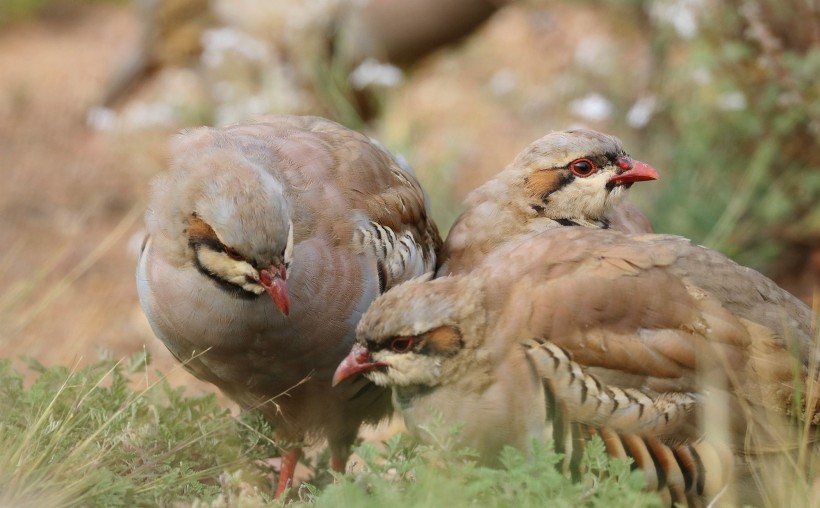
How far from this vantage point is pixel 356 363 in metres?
3.91

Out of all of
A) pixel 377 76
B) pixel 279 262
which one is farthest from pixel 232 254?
pixel 377 76

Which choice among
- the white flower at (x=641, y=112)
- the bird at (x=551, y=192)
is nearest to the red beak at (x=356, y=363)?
the bird at (x=551, y=192)

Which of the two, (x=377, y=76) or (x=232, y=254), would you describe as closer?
(x=232, y=254)

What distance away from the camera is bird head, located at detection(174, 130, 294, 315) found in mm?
3807

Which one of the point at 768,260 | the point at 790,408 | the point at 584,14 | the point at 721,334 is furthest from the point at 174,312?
the point at 584,14

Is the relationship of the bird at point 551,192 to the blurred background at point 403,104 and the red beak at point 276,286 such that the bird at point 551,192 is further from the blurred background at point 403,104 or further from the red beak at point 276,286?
the blurred background at point 403,104

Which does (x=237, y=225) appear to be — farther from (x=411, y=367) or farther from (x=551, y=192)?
(x=551, y=192)

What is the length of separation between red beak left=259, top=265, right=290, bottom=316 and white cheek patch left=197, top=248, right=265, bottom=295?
0.11 feet

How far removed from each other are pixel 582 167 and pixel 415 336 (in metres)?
1.27

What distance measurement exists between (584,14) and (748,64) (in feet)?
16.0

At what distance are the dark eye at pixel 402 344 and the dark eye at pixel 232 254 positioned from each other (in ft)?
1.98

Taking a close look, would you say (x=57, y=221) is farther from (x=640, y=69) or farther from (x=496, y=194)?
(x=496, y=194)

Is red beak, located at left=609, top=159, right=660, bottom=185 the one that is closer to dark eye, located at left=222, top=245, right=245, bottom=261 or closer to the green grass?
the green grass

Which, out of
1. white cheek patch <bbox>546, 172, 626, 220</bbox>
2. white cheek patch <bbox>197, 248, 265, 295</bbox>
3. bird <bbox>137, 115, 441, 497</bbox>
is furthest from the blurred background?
white cheek patch <bbox>546, 172, 626, 220</bbox>
